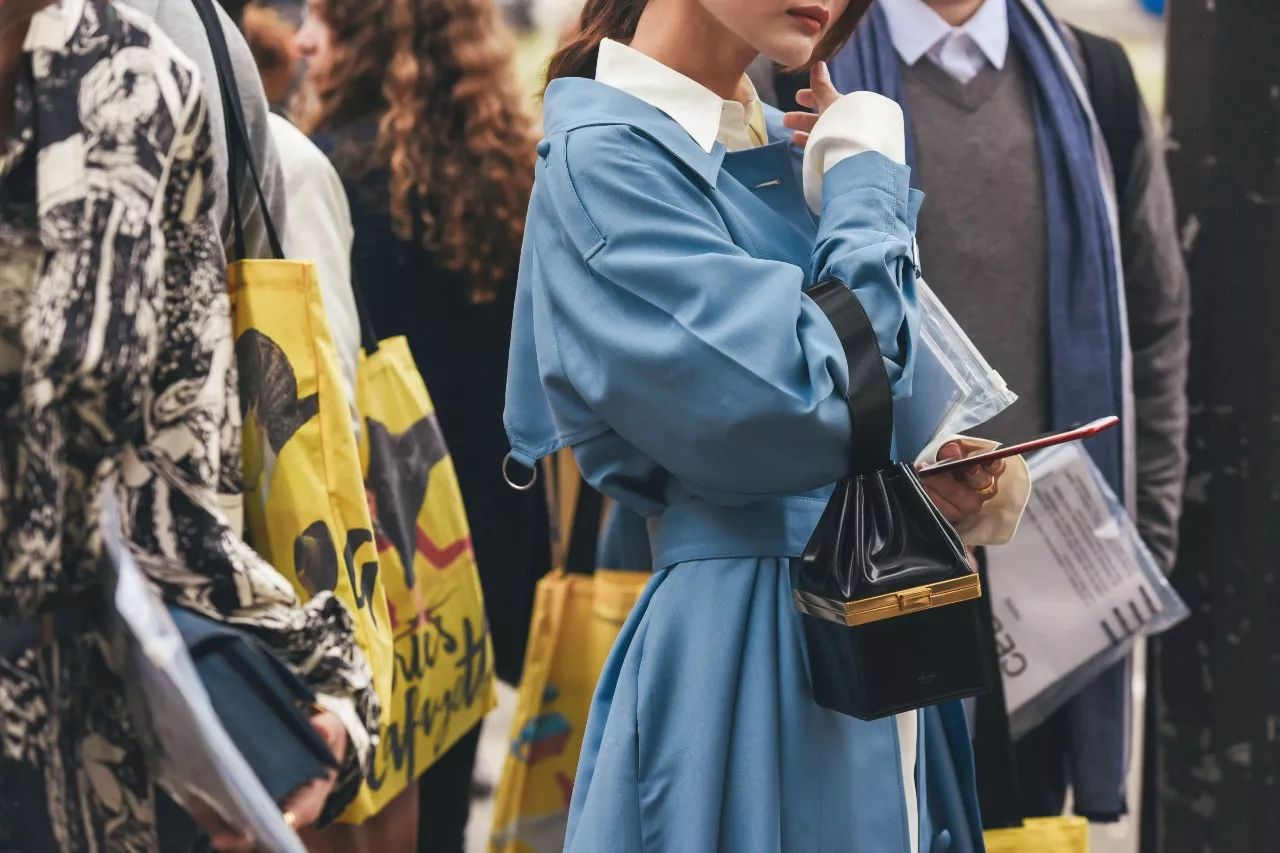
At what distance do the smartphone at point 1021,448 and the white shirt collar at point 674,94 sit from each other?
448 millimetres

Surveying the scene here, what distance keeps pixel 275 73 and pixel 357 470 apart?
2.50 metres

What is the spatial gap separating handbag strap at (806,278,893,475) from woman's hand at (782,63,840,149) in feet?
1.03

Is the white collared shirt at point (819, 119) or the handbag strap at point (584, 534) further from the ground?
the white collared shirt at point (819, 119)

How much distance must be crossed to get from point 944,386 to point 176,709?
1019 millimetres

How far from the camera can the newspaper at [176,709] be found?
4.77 ft

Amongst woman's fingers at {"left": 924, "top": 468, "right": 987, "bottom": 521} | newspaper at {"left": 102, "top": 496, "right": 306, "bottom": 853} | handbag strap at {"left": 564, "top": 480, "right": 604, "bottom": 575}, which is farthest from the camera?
handbag strap at {"left": 564, "top": 480, "right": 604, "bottom": 575}

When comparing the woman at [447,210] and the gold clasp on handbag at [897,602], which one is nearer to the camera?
the gold clasp on handbag at [897,602]

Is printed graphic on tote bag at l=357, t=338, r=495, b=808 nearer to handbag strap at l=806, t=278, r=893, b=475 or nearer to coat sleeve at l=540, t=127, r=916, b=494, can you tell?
coat sleeve at l=540, t=127, r=916, b=494

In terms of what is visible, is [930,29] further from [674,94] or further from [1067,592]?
[674,94]

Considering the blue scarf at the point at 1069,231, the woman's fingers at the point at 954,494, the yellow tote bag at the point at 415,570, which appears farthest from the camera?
the blue scarf at the point at 1069,231

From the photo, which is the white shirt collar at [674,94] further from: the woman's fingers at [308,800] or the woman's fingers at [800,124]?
the woman's fingers at [308,800]

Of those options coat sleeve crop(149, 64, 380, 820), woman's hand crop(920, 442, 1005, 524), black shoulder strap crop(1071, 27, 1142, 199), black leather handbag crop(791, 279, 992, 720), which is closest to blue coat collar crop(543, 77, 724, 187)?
black leather handbag crop(791, 279, 992, 720)

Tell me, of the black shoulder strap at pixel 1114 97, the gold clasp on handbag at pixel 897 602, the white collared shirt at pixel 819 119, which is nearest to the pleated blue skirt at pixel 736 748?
the gold clasp on handbag at pixel 897 602

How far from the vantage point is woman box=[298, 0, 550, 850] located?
365 centimetres
